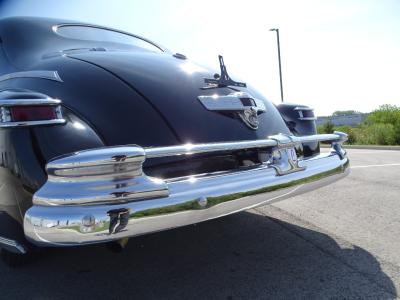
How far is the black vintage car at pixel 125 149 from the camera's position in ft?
5.11

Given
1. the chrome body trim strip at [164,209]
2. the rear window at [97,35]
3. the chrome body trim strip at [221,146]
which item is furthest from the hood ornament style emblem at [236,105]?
the rear window at [97,35]

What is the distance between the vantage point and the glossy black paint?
1.78 meters

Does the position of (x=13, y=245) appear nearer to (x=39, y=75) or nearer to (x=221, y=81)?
(x=39, y=75)

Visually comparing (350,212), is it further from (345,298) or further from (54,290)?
(54,290)

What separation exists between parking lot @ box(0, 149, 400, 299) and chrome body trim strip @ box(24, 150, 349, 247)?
48 centimetres

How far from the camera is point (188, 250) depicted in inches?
106

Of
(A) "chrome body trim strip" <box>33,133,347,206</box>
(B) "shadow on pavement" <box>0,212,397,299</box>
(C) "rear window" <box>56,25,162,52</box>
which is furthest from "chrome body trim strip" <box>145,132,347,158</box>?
(C) "rear window" <box>56,25,162,52</box>

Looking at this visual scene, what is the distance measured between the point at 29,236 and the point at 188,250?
1.29 m

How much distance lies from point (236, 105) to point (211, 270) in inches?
39.4

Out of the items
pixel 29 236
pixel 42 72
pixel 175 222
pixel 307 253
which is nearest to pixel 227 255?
pixel 307 253

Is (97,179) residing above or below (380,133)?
above

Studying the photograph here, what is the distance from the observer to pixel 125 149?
159cm

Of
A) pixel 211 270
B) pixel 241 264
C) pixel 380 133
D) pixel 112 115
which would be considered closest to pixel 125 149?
pixel 112 115

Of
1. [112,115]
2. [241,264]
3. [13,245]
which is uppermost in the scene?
[112,115]
